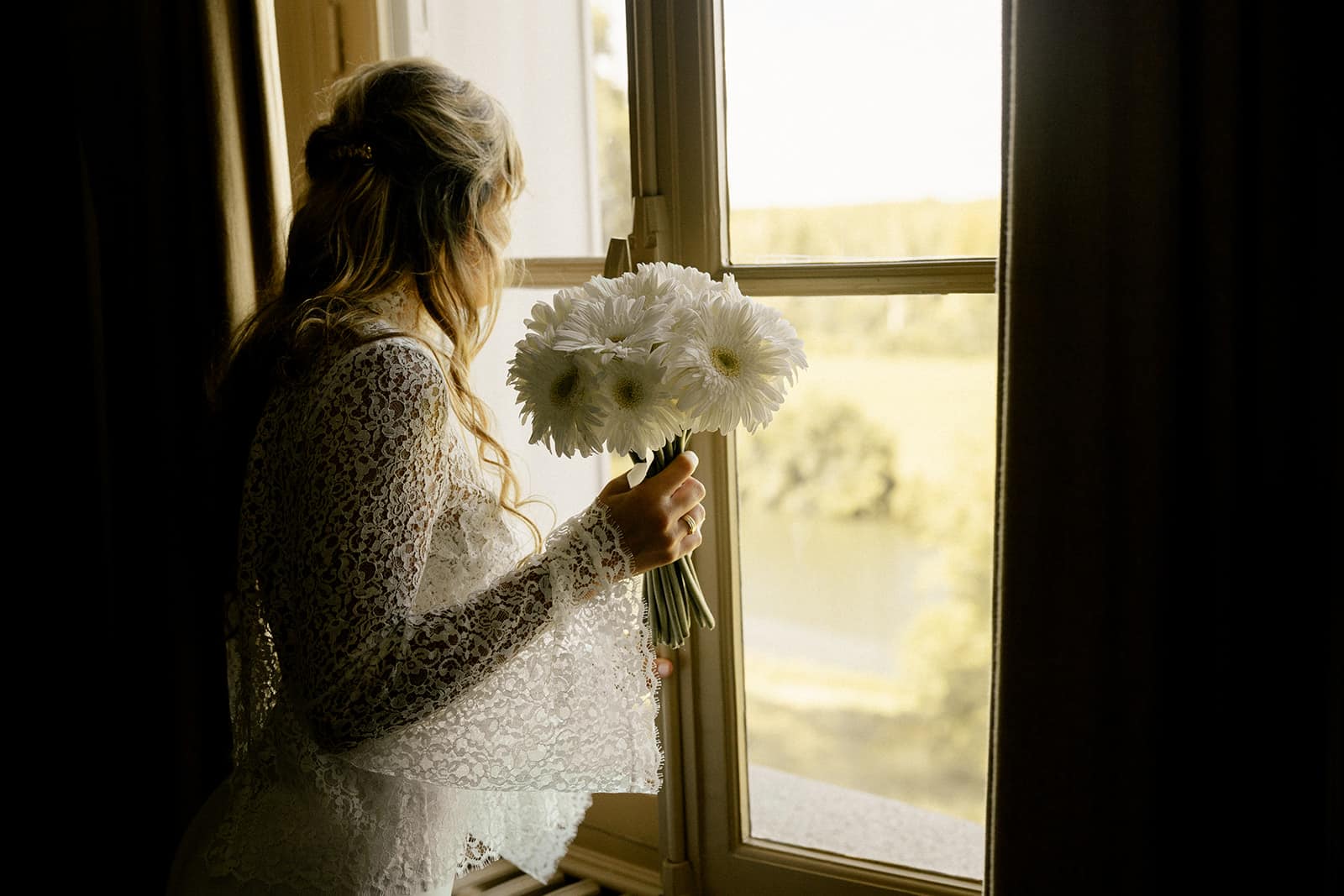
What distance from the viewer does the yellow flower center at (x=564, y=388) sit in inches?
43.2

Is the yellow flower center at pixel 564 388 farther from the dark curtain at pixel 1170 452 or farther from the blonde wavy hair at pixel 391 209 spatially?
the dark curtain at pixel 1170 452

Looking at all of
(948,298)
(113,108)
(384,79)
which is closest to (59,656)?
(113,108)

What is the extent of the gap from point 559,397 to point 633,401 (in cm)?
8

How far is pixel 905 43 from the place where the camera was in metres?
1.51

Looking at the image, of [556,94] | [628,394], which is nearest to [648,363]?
[628,394]

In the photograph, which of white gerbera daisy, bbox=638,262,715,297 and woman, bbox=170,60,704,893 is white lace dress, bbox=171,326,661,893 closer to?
woman, bbox=170,60,704,893

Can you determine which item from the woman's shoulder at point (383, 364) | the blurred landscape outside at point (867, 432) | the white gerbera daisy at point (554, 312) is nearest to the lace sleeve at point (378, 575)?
the woman's shoulder at point (383, 364)

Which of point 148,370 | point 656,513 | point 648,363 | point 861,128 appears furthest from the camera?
point 148,370

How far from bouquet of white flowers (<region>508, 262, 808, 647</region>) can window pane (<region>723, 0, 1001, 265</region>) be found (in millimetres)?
494

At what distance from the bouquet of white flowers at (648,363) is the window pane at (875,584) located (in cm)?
49

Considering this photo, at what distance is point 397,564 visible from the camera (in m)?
1.07

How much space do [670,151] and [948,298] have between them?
18.8 inches

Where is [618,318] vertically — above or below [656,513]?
above

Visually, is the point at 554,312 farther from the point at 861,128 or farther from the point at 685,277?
the point at 861,128
